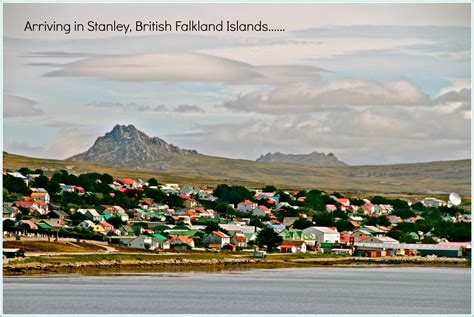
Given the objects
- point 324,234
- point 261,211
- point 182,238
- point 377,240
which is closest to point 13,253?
point 182,238

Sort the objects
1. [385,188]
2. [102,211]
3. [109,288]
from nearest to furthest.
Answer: [109,288], [102,211], [385,188]

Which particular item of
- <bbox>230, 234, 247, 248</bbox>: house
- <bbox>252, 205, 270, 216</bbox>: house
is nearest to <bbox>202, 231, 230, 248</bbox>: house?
<bbox>230, 234, 247, 248</bbox>: house

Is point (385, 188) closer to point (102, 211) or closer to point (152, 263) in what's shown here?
point (102, 211)

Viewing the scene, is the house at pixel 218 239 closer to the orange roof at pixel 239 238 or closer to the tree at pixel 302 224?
the orange roof at pixel 239 238

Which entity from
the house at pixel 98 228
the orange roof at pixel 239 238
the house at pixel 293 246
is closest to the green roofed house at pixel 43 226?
the house at pixel 98 228

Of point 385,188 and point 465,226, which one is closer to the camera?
point 465,226

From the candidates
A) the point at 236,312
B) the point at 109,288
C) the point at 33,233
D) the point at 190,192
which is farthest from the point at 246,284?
the point at 190,192
